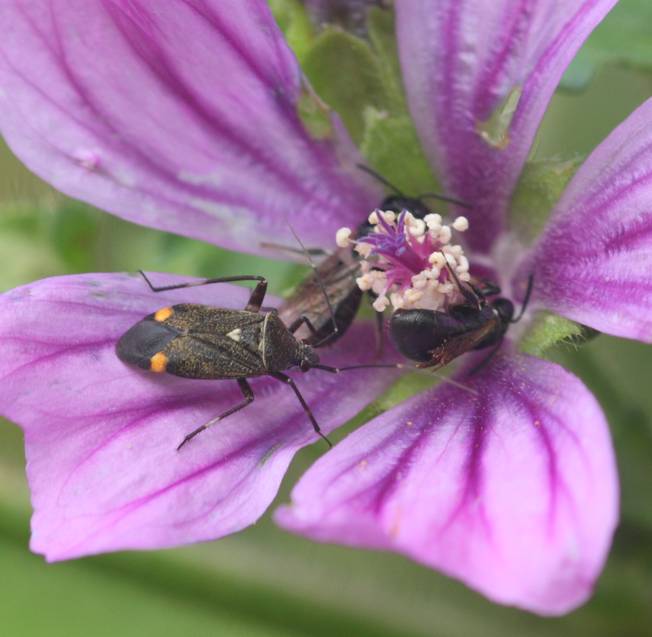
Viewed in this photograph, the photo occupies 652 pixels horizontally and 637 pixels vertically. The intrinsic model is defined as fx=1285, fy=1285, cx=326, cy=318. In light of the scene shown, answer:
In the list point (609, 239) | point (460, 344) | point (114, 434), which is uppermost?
point (609, 239)

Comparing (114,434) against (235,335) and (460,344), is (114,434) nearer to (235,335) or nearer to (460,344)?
(235,335)

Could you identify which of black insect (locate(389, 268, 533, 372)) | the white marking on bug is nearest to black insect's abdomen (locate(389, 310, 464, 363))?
black insect (locate(389, 268, 533, 372))

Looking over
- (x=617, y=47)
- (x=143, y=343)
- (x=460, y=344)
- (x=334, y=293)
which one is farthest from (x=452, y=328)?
(x=617, y=47)

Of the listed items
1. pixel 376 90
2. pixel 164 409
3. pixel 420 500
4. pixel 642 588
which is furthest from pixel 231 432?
pixel 642 588

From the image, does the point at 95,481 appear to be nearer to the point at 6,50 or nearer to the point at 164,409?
the point at 164,409

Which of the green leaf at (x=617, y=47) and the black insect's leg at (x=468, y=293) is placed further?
the green leaf at (x=617, y=47)

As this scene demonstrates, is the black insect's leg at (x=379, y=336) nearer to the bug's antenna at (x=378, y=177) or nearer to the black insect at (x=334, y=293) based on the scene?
the black insect at (x=334, y=293)

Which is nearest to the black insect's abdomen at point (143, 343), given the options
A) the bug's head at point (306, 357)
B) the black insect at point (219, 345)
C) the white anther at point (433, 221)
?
the black insect at point (219, 345)
